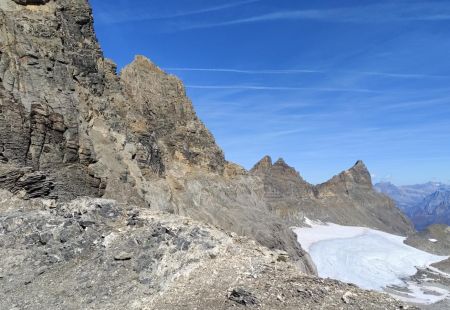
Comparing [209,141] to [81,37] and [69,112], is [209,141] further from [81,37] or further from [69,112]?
[69,112]

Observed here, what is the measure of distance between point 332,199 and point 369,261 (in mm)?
66542

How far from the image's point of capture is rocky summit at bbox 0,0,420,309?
13.5m

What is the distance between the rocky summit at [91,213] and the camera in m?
13.5

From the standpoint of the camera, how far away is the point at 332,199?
A: 5846 inches

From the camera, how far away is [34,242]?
15883mm

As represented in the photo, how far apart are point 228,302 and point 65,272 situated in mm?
5656

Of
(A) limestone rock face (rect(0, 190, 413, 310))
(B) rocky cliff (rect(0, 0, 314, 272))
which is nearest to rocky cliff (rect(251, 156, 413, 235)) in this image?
(B) rocky cliff (rect(0, 0, 314, 272))

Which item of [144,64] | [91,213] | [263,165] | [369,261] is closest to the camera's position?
[91,213]

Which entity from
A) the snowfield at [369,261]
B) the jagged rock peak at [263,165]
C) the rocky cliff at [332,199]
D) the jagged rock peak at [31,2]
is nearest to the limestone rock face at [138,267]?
the jagged rock peak at [31,2]

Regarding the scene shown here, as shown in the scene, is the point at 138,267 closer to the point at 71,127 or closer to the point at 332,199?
the point at 71,127

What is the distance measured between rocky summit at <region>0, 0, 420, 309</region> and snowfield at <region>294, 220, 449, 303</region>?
33605 millimetres

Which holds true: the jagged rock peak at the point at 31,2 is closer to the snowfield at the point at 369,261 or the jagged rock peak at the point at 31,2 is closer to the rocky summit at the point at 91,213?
the rocky summit at the point at 91,213

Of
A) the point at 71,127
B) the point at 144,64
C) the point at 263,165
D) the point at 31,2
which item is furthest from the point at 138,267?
the point at 263,165

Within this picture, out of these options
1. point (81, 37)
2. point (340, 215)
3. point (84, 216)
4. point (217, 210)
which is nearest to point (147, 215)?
point (84, 216)
